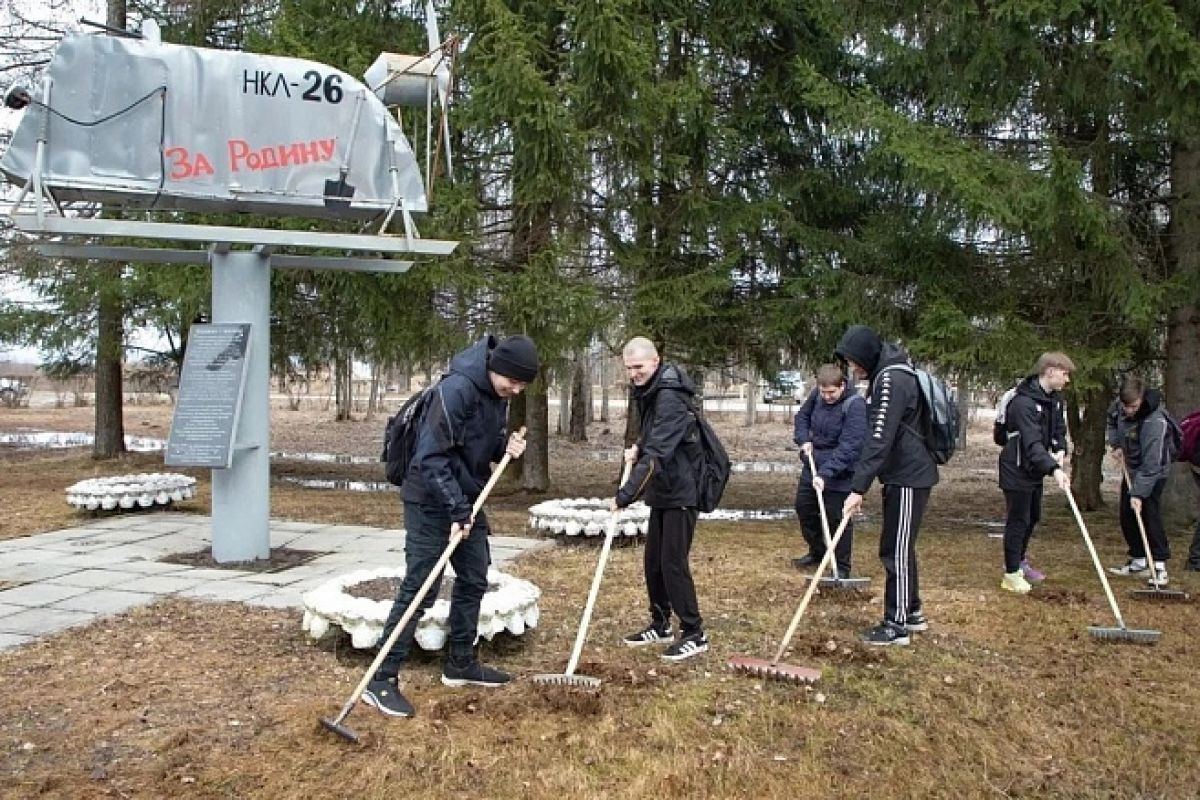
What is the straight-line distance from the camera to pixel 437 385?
4.36 m

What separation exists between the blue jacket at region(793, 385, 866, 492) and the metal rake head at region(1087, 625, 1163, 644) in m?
2.17

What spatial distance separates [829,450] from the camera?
306 inches

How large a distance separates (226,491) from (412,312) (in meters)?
4.09

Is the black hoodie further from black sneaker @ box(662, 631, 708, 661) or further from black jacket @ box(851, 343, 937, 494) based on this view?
black sneaker @ box(662, 631, 708, 661)

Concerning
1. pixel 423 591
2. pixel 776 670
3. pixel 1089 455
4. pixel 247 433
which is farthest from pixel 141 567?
pixel 1089 455

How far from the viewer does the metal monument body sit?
6906mm

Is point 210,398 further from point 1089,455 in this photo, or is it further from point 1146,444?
point 1089,455

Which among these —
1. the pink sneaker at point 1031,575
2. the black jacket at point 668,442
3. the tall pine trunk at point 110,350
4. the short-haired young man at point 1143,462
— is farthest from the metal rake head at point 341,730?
the tall pine trunk at point 110,350

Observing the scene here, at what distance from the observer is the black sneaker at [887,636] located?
5617 millimetres

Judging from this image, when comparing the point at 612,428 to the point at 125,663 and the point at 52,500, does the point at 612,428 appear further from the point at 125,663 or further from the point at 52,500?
the point at 125,663

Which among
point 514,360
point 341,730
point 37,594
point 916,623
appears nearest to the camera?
point 341,730

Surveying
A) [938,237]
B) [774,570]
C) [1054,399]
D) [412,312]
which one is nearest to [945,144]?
[938,237]

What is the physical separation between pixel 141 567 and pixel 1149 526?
7980 mm

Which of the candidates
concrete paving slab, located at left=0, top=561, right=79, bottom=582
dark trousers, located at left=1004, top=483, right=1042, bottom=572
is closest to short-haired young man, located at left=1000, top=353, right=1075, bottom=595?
dark trousers, located at left=1004, top=483, right=1042, bottom=572
